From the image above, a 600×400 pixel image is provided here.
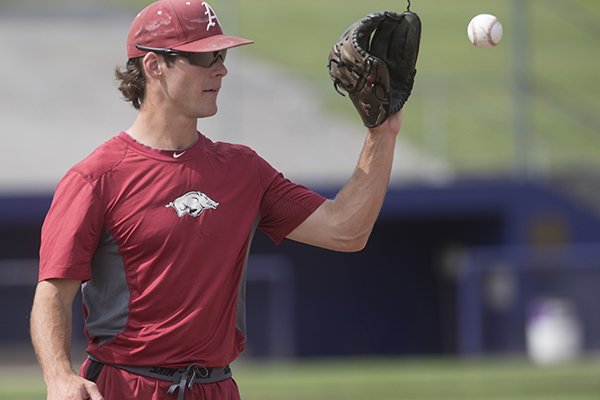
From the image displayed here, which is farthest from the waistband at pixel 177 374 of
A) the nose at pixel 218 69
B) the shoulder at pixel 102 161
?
the nose at pixel 218 69

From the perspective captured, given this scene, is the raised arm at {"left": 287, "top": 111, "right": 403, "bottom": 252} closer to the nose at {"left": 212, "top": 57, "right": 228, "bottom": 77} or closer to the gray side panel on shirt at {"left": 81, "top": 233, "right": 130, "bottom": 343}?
the nose at {"left": 212, "top": 57, "right": 228, "bottom": 77}

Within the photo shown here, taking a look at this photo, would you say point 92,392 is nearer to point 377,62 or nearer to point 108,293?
point 108,293

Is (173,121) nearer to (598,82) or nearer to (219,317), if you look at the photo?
(219,317)

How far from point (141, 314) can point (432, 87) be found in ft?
61.5

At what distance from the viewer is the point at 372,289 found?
21344mm

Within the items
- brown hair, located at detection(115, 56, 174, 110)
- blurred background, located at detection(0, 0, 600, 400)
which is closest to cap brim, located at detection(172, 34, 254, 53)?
brown hair, located at detection(115, 56, 174, 110)

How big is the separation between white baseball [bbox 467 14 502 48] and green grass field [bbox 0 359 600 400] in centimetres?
758

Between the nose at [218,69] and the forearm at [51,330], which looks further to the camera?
the nose at [218,69]

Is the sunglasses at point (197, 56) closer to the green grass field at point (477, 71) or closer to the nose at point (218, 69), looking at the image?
the nose at point (218, 69)

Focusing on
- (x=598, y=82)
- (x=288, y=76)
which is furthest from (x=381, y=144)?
(x=598, y=82)

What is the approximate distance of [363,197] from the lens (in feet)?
16.0

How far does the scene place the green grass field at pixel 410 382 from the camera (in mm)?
12906

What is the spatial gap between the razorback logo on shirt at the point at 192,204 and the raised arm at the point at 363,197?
47 centimetres

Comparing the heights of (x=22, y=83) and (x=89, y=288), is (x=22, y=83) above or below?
below
